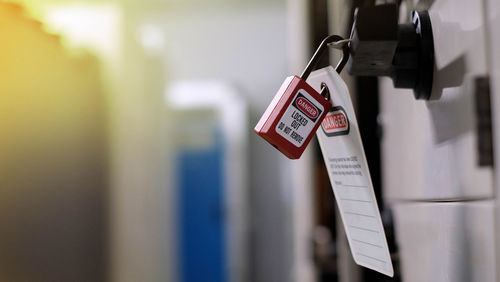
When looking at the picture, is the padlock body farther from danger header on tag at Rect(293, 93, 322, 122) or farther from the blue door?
the blue door

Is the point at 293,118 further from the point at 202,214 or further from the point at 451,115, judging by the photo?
the point at 202,214

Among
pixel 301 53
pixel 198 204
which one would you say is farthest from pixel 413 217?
pixel 198 204

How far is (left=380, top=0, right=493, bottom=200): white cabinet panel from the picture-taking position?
24 cm

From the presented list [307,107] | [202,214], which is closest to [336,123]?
[307,107]

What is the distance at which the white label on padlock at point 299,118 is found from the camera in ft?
0.93

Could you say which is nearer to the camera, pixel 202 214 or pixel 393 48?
pixel 393 48

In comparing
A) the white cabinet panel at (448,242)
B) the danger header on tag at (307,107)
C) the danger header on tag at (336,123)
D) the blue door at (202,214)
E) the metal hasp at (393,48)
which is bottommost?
the blue door at (202,214)

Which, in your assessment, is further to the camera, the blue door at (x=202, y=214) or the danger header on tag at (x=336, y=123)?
the blue door at (x=202, y=214)

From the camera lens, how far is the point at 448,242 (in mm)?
308

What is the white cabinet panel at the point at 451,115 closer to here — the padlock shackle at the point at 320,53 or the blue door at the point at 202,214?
the padlock shackle at the point at 320,53

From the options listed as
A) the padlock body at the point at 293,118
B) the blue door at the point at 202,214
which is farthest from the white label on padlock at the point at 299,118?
the blue door at the point at 202,214

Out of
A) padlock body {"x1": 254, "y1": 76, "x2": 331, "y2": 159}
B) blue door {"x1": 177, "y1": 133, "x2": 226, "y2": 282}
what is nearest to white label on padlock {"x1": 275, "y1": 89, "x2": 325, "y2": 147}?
padlock body {"x1": 254, "y1": 76, "x2": 331, "y2": 159}

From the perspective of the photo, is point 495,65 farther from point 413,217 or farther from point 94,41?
point 94,41

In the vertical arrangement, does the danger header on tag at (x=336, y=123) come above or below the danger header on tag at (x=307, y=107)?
below
